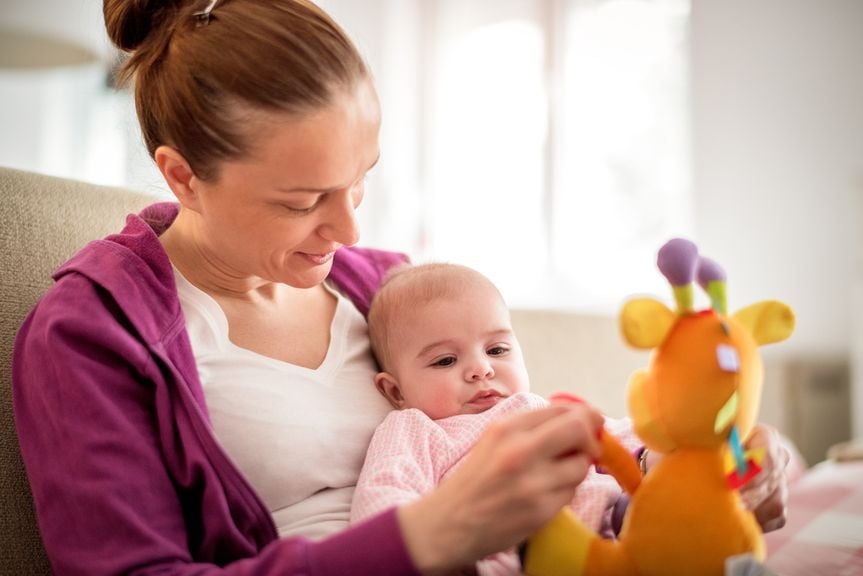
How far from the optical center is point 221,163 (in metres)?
0.93

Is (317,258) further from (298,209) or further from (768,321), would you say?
(768,321)

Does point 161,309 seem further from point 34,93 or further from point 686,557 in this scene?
point 34,93

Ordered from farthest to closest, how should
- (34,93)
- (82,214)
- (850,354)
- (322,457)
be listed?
1. (850,354)
2. (34,93)
3. (82,214)
4. (322,457)

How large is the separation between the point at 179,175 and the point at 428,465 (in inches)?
17.4

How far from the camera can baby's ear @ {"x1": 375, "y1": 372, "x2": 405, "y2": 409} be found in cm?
110

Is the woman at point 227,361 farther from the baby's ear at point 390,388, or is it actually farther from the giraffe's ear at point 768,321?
the giraffe's ear at point 768,321

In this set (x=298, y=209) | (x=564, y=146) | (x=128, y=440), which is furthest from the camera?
(x=564, y=146)

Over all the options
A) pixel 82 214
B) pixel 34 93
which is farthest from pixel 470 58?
pixel 82 214

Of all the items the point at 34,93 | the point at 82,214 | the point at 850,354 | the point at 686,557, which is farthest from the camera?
the point at 850,354

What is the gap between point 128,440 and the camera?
82 centimetres

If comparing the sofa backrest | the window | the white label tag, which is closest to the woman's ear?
the sofa backrest

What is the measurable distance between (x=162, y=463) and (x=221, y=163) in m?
0.33

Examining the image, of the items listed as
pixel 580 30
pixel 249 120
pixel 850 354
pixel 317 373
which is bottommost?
pixel 850 354

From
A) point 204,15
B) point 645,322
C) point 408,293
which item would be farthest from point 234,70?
point 645,322
